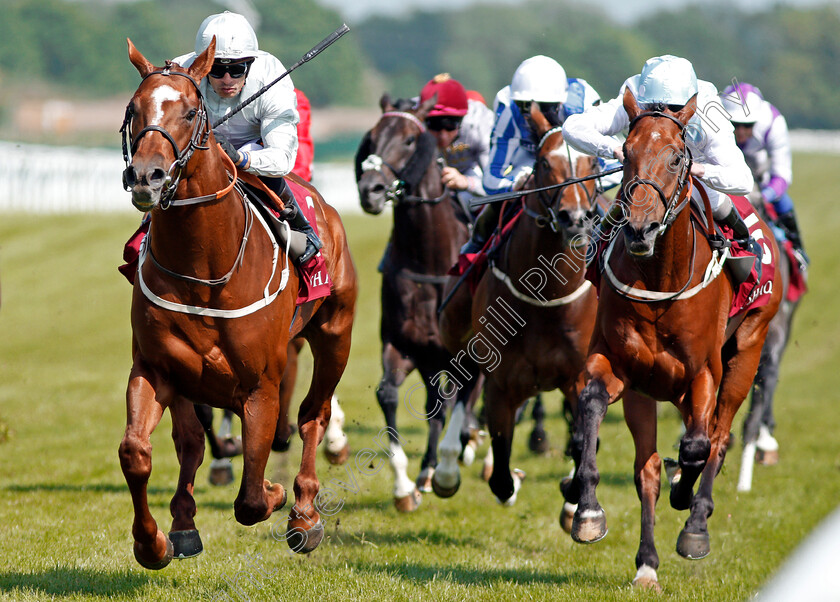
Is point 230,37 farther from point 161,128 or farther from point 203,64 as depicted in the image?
point 161,128

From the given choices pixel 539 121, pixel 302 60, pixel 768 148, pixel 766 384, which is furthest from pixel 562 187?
pixel 766 384

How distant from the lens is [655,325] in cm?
538

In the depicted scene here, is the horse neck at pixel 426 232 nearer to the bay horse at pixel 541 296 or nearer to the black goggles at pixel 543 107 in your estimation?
the black goggles at pixel 543 107

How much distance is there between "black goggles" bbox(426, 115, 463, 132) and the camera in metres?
9.24

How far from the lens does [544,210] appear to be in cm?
633

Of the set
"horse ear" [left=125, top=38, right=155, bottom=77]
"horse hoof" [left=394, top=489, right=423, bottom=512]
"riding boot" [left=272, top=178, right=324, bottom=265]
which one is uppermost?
"horse ear" [left=125, top=38, right=155, bottom=77]

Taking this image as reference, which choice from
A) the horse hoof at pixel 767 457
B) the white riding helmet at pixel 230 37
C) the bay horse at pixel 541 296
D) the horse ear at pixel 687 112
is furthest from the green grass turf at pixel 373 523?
the white riding helmet at pixel 230 37

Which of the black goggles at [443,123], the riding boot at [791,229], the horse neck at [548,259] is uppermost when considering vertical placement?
the black goggles at [443,123]

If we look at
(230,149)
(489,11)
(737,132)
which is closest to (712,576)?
(230,149)

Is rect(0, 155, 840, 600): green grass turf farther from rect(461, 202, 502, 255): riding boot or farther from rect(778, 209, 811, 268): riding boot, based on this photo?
rect(778, 209, 811, 268): riding boot

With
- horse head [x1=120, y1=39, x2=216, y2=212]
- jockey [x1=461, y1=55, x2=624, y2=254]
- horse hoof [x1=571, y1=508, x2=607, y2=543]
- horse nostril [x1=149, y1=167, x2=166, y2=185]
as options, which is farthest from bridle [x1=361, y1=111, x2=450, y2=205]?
horse nostril [x1=149, y1=167, x2=166, y2=185]

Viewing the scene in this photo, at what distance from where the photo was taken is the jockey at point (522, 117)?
7160mm

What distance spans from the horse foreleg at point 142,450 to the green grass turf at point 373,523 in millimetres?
440

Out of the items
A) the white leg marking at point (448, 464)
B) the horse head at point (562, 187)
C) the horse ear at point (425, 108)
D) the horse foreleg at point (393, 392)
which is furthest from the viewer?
the horse ear at point (425, 108)
